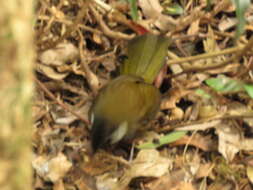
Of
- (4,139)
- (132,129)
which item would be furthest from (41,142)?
(4,139)

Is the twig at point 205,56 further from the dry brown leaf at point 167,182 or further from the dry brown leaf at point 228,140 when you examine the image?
the dry brown leaf at point 167,182

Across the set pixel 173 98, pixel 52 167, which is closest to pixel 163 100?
pixel 173 98

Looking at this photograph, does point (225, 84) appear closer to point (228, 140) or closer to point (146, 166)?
point (228, 140)

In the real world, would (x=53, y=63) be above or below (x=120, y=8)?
below

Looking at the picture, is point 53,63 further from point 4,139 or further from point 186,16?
point 4,139

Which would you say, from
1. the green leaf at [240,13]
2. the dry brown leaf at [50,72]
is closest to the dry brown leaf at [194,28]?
the dry brown leaf at [50,72]

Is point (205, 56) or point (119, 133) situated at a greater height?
point (205, 56)

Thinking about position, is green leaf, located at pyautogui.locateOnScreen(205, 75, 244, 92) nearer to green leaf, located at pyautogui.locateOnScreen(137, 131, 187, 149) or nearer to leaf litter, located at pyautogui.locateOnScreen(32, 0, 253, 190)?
leaf litter, located at pyautogui.locateOnScreen(32, 0, 253, 190)

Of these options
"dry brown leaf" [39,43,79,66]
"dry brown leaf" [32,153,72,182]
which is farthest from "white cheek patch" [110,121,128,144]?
"dry brown leaf" [39,43,79,66]
